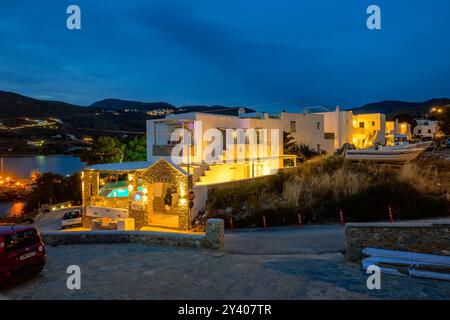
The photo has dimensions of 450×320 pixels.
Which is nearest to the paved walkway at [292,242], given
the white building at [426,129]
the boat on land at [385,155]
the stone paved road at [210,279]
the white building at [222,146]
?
the stone paved road at [210,279]

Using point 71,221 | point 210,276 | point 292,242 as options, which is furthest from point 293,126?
point 210,276

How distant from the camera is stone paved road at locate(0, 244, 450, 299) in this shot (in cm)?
671

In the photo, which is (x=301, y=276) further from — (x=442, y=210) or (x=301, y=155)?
(x=301, y=155)

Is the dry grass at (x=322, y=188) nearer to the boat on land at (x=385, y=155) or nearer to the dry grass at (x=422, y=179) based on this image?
the dry grass at (x=422, y=179)

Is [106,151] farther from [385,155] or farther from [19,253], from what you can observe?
[19,253]

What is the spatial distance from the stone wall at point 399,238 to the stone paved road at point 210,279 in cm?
73

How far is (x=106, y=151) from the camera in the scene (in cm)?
3594

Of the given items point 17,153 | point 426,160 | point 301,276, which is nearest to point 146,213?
point 301,276

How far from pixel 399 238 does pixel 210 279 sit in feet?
17.5

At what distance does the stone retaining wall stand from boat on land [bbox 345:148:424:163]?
56.4 ft

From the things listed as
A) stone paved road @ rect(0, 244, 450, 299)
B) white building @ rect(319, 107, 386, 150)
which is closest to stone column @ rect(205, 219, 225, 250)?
stone paved road @ rect(0, 244, 450, 299)

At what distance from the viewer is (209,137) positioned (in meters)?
25.7

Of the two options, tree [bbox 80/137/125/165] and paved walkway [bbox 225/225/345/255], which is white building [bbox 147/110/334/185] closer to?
paved walkway [bbox 225/225/345/255]

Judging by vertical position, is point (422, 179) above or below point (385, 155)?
below
